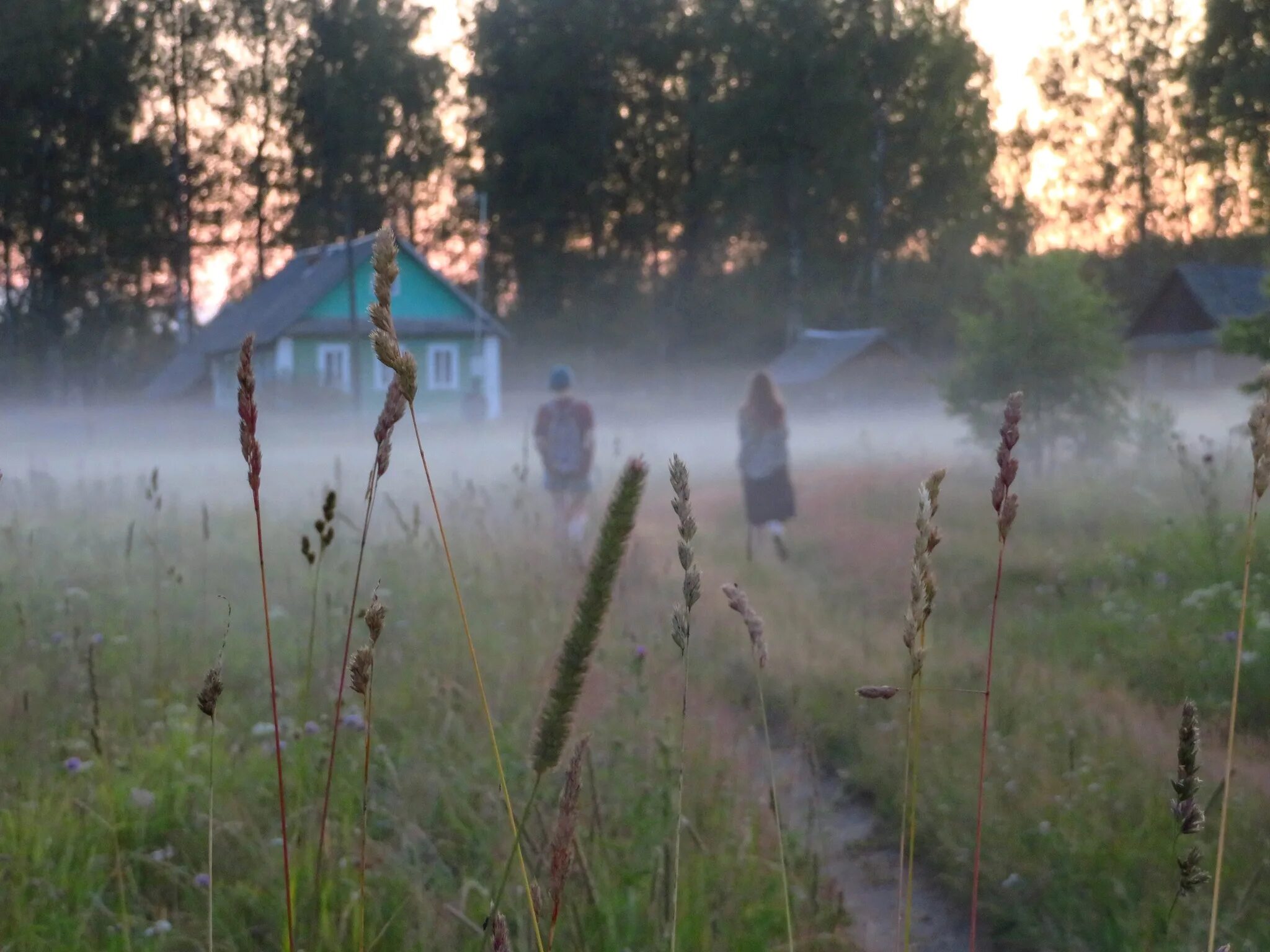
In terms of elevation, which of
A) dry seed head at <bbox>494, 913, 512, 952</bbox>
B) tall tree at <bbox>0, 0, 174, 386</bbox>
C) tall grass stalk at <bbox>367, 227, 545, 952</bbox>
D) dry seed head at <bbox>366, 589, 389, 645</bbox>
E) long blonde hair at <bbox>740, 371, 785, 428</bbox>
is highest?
tall tree at <bbox>0, 0, 174, 386</bbox>

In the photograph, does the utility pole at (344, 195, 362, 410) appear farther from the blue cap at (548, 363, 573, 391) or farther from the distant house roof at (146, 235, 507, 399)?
the blue cap at (548, 363, 573, 391)

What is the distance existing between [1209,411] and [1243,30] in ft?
44.8

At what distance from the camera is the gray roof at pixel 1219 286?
36.4 metres

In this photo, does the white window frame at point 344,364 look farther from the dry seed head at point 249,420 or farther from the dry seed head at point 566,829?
the dry seed head at point 566,829

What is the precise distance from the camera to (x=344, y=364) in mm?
31719

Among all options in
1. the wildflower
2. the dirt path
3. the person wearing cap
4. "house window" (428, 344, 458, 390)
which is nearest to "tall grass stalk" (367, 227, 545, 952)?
the wildflower

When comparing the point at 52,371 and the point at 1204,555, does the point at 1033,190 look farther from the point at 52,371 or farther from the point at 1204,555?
the point at 1204,555

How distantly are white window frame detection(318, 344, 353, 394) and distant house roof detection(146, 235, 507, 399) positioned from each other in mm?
506

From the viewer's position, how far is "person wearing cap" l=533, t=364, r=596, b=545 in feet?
34.6

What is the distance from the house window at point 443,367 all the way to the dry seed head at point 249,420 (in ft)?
120

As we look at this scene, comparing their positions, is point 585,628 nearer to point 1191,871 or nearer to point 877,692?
point 877,692

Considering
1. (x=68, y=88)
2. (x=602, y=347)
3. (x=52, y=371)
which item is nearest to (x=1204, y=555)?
(x=68, y=88)

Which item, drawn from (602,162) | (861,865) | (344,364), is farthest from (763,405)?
(602,162)

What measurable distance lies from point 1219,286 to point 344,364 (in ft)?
81.8
